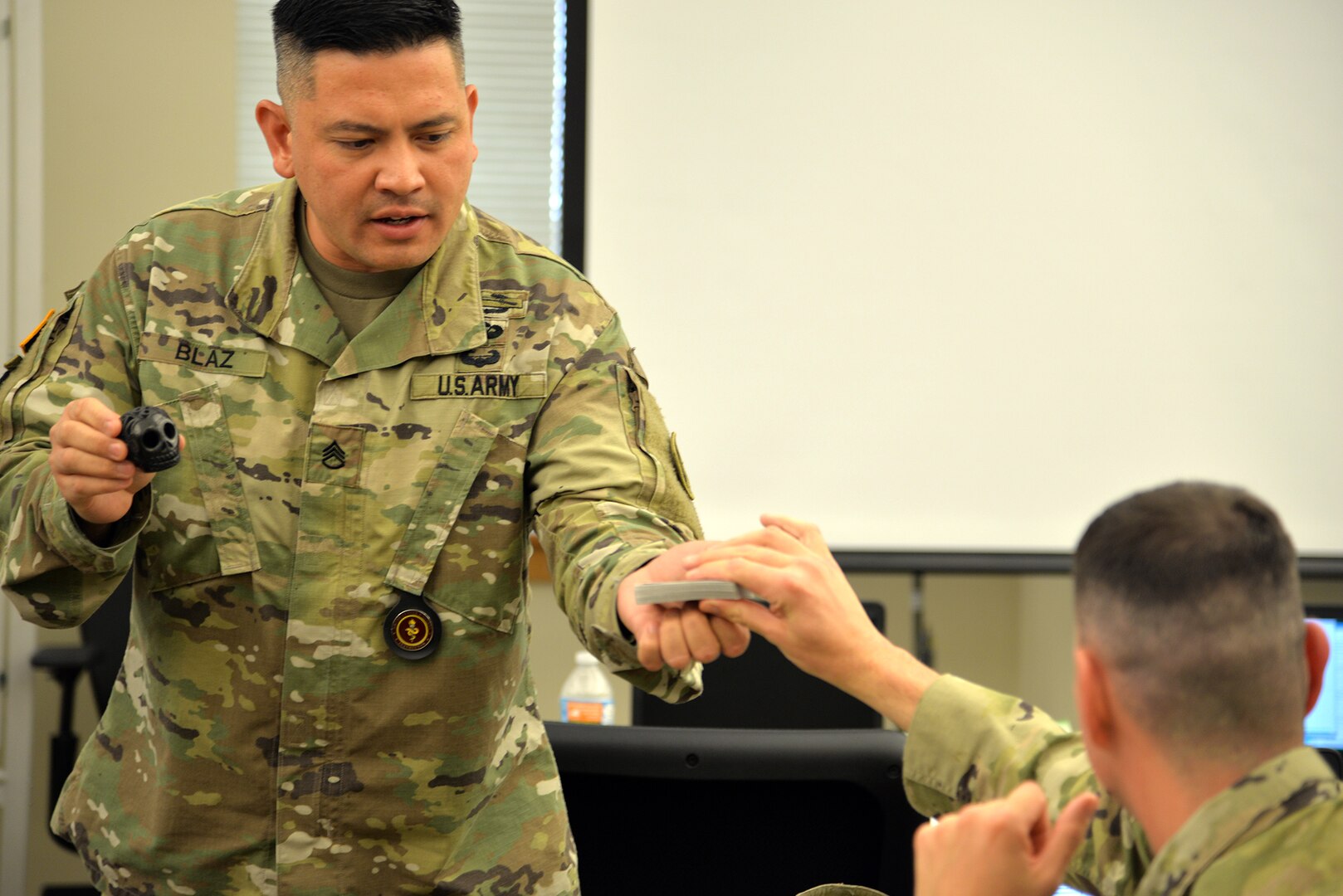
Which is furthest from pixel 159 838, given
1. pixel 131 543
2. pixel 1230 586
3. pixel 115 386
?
pixel 1230 586

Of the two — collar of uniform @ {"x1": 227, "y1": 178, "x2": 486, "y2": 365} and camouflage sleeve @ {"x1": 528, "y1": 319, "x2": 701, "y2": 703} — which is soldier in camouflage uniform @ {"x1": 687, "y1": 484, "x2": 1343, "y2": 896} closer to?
camouflage sleeve @ {"x1": 528, "y1": 319, "x2": 701, "y2": 703}

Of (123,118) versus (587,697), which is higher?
(123,118)

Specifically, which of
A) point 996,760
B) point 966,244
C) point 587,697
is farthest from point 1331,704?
point 996,760

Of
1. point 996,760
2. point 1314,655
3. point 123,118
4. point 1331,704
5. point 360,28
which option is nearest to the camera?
point 1314,655

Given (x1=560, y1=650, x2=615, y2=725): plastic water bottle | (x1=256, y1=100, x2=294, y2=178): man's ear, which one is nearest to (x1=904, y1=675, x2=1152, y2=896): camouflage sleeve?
(x1=256, y1=100, x2=294, y2=178): man's ear

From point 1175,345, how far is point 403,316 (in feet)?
8.12

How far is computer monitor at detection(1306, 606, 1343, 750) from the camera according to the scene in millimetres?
2846

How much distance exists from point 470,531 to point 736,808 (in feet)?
1.49

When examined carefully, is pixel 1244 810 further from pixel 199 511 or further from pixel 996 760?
pixel 199 511

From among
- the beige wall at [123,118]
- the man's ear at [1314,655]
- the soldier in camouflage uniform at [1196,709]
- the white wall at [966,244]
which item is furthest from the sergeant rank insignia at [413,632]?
the beige wall at [123,118]

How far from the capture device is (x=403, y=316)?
1626 mm

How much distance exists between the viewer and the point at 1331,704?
9.34 feet

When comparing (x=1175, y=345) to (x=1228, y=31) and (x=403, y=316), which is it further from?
(x=403, y=316)

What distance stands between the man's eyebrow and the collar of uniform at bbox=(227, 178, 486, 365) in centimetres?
16
